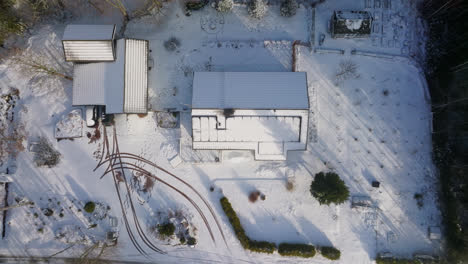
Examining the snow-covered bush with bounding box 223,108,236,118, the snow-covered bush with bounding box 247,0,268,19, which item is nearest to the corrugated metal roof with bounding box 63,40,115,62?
the snow-covered bush with bounding box 223,108,236,118

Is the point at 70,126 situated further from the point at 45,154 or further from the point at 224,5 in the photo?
the point at 224,5

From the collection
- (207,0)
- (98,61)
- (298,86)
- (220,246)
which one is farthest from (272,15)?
(220,246)

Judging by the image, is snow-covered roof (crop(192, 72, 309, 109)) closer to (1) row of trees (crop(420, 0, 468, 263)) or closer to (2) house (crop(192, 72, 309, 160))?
(2) house (crop(192, 72, 309, 160))

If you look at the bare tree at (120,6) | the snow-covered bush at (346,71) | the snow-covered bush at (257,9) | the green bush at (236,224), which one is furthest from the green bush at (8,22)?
the snow-covered bush at (346,71)

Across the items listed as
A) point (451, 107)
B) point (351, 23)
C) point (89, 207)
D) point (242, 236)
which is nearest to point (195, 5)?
point (351, 23)

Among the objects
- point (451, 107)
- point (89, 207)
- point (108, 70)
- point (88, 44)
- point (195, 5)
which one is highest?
point (195, 5)
